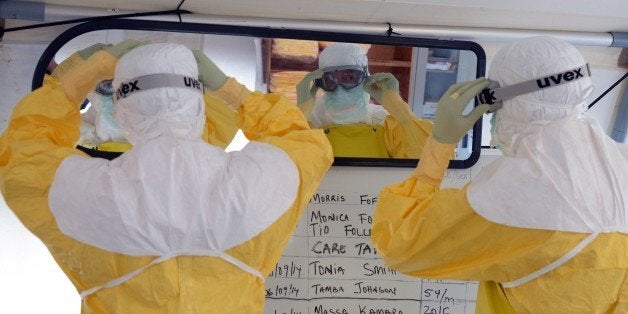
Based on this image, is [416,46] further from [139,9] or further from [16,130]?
[16,130]

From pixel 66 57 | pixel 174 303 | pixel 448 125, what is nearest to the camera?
pixel 174 303

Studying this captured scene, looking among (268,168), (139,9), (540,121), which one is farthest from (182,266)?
(139,9)

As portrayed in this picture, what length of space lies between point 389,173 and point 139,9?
854mm

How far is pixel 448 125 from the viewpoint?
163 cm

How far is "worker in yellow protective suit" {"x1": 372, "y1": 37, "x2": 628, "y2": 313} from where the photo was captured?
56.4 inches

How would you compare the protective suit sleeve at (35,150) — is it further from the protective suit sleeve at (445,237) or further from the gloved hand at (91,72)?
the protective suit sleeve at (445,237)

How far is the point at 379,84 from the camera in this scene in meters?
2.08

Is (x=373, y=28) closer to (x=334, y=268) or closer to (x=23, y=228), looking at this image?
(x=334, y=268)

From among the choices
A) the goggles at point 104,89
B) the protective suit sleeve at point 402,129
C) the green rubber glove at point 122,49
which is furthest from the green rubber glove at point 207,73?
the protective suit sleeve at point 402,129

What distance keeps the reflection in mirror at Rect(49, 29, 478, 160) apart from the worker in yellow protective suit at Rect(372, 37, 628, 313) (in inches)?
18.7

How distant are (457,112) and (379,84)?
0.49 meters

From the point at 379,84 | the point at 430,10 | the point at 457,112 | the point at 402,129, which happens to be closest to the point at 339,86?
the point at 379,84

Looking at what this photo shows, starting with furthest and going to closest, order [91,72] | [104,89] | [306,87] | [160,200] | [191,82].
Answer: [306,87] → [104,89] → [91,72] → [191,82] → [160,200]

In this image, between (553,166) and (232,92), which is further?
(232,92)
